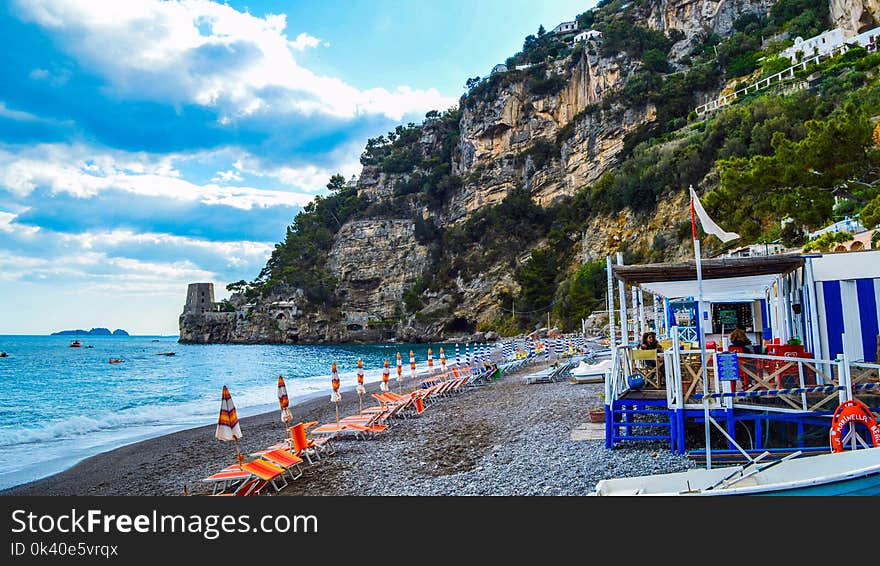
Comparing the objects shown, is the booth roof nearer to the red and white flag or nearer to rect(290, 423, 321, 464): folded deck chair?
the red and white flag

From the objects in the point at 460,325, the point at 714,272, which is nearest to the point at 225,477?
the point at 714,272

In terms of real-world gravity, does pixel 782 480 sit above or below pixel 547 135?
below

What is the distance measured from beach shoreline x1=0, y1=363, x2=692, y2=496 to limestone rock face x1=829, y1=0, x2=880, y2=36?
51873 millimetres

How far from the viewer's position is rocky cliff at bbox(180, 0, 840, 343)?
62531 millimetres

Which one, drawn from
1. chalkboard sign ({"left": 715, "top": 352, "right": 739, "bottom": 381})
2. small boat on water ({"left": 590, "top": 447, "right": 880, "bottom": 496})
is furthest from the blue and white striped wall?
small boat on water ({"left": 590, "top": 447, "right": 880, "bottom": 496})

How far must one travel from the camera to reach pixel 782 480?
509 centimetres

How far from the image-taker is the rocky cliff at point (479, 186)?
6253cm

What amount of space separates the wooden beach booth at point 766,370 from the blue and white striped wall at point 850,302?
12mm

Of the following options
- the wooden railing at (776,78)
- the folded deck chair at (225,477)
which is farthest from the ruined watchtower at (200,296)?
the folded deck chair at (225,477)

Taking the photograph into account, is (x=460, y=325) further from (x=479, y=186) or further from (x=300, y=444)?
(x=300, y=444)

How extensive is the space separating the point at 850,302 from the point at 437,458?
676 centimetres

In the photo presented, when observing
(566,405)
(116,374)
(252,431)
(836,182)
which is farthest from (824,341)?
(116,374)

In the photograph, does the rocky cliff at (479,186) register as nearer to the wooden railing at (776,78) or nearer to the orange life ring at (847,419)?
the wooden railing at (776,78)

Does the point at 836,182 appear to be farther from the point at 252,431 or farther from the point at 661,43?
the point at 661,43
